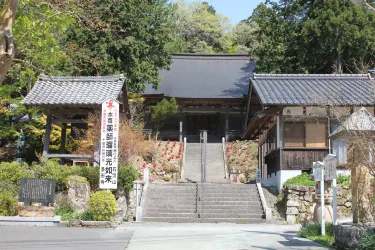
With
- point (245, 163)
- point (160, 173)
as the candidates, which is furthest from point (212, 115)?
point (160, 173)

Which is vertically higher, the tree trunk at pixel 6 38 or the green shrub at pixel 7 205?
the tree trunk at pixel 6 38

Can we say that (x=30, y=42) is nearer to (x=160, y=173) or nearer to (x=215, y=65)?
(x=160, y=173)

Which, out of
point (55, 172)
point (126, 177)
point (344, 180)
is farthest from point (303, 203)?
point (55, 172)

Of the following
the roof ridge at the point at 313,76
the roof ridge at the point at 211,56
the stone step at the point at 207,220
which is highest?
the roof ridge at the point at 211,56

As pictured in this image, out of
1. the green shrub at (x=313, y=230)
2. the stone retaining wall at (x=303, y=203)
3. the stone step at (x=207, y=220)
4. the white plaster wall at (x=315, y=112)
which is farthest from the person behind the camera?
the white plaster wall at (x=315, y=112)

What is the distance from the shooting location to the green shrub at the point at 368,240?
25.0 feet

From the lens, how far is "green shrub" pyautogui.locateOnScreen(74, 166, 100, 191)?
52.9ft

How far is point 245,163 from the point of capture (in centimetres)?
2758

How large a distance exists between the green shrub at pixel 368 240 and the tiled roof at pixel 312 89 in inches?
424

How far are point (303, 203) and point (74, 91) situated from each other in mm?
11202

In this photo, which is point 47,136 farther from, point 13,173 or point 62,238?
point 62,238

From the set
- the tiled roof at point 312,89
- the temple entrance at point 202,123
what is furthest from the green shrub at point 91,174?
the temple entrance at point 202,123

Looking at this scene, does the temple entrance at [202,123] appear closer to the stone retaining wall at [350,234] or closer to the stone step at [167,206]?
the stone step at [167,206]

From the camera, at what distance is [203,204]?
17328 millimetres
